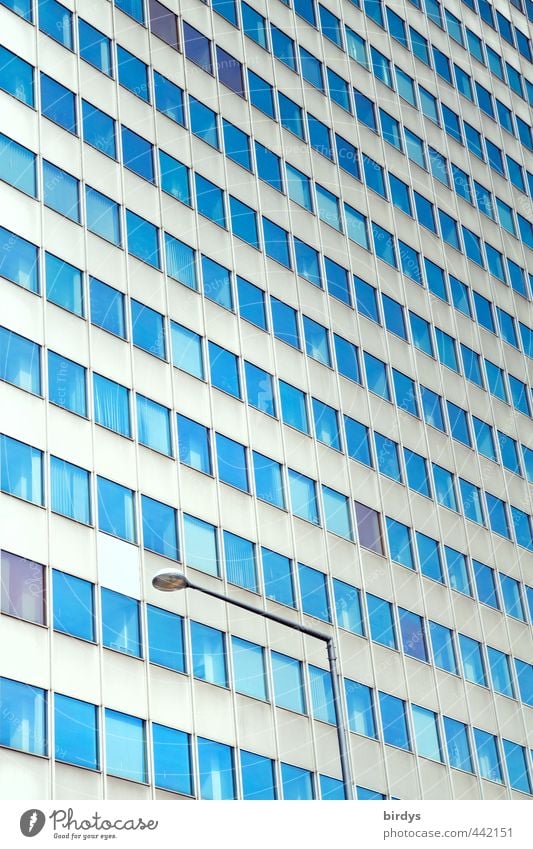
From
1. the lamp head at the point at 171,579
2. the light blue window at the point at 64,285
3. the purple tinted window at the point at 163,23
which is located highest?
the purple tinted window at the point at 163,23

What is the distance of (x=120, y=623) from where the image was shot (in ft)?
124

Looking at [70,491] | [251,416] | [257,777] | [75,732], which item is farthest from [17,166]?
[257,777]

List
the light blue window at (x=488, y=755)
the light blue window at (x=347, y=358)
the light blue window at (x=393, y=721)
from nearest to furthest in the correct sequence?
the light blue window at (x=393, y=721) < the light blue window at (x=488, y=755) < the light blue window at (x=347, y=358)

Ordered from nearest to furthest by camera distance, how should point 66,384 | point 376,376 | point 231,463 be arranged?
point 66,384 → point 231,463 → point 376,376

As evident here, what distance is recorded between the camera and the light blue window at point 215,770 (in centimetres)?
3809

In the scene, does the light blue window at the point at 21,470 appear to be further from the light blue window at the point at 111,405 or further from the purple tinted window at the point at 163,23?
the purple tinted window at the point at 163,23

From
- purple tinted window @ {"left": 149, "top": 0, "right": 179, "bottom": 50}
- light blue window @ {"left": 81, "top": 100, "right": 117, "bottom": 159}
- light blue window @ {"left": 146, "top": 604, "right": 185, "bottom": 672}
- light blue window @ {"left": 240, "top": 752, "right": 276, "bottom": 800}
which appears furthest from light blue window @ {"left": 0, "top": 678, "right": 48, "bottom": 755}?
purple tinted window @ {"left": 149, "top": 0, "right": 179, "bottom": 50}

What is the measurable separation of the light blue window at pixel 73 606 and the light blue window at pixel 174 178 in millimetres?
14651

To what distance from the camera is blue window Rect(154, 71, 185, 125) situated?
47875mm

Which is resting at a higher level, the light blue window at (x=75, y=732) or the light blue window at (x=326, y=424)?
the light blue window at (x=326, y=424)

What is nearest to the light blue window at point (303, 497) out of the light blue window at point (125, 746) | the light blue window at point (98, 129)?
the light blue window at point (125, 746)

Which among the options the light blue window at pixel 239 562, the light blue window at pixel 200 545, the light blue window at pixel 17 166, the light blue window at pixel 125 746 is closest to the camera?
the light blue window at pixel 125 746

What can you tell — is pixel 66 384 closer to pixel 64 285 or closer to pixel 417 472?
pixel 64 285

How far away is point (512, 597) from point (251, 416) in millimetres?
14401
